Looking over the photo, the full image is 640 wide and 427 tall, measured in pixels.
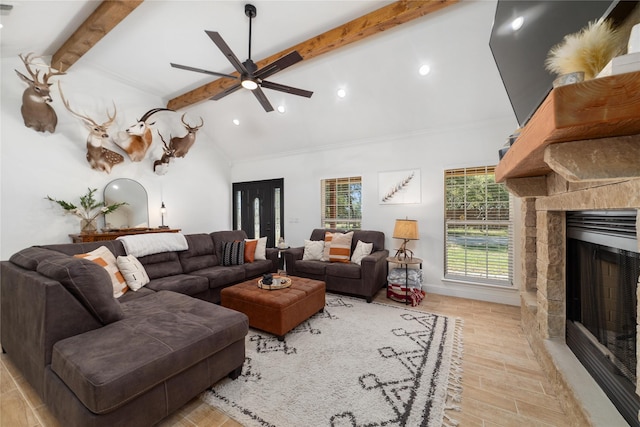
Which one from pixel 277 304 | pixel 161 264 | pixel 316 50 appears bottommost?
pixel 277 304

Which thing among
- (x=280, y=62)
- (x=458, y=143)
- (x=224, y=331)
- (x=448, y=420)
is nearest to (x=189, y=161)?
(x=280, y=62)

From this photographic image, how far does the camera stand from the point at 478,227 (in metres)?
3.70

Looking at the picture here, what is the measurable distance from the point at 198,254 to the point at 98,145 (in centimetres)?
235

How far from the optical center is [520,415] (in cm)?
156

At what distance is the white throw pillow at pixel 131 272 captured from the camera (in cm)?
261

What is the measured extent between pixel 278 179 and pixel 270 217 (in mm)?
893

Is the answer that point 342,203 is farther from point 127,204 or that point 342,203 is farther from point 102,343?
point 102,343

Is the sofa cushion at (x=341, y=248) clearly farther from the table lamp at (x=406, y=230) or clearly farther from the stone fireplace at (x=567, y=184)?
the stone fireplace at (x=567, y=184)

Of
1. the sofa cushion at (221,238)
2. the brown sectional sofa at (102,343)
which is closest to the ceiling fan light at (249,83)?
the brown sectional sofa at (102,343)

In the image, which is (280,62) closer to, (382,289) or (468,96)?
(468,96)

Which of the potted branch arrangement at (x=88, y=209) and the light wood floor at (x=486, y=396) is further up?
the potted branch arrangement at (x=88, y=209)

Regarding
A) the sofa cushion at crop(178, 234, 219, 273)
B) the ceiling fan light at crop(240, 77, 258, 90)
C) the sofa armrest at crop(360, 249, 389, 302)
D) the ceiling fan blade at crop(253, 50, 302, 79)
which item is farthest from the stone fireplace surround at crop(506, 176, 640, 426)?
the sofa cushion at crop(178, 234, 219, 273)

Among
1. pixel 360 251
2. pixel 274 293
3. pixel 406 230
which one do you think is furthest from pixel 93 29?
pixel 406 230

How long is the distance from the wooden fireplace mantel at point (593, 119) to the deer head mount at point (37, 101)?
485cm
